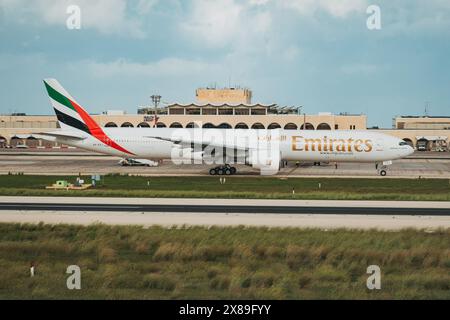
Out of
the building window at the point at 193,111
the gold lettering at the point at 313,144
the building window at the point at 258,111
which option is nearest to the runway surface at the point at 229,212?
the gold lettering at the point at 313,144

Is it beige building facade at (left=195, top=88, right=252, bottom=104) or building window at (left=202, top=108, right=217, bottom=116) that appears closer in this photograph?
building window at (left=202, top=108, right=217, bottom=116)

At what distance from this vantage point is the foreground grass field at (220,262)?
18.5m

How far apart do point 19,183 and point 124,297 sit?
36310 mm

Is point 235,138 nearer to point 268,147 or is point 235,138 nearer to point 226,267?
point 268,147

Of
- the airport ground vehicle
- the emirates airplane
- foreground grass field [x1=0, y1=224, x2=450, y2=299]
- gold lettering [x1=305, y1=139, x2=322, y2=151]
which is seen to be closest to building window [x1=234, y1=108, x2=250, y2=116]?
the airport ground vehicle

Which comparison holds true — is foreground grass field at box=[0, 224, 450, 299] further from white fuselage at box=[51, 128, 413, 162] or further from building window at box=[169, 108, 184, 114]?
building window at box=[169, 108, 184, 114]

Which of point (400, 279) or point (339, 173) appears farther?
point (339, 173)

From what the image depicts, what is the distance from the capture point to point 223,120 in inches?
5005

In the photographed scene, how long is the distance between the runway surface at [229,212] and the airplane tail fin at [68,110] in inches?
958

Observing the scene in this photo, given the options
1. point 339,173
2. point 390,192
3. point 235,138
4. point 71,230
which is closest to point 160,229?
point 71,230

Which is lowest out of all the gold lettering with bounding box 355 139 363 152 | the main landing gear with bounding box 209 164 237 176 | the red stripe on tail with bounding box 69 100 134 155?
the main landing gear with bounding box 209 164 237 176

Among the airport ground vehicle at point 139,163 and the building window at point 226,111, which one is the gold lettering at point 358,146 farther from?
the building window at point 226,111

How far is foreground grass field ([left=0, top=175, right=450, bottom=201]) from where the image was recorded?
4278 cm

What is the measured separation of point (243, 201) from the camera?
39.9 meters
